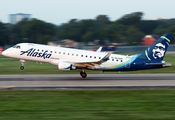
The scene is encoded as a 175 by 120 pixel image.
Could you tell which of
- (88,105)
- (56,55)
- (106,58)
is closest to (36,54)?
(56,55)

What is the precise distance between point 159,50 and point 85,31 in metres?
136

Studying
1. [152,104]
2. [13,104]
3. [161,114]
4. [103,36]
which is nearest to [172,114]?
[161,114]

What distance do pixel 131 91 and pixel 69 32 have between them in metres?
144

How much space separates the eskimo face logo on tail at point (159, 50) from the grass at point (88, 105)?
863cm

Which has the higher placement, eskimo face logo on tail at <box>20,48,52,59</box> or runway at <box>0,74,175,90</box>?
eskimo face logo on tail at <box>20,48,52,59</box>

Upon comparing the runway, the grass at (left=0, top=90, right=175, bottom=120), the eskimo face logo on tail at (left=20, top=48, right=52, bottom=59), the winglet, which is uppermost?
the eskimo face logo on tail at (left=20, top=48, right=52, bottom=59)

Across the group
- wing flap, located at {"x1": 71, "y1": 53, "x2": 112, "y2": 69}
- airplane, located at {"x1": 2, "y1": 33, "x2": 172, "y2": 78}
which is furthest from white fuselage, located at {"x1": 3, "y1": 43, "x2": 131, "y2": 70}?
wing flap, located at {"x1": 71, "y1": 53, "x2": 112, "y2": 69}

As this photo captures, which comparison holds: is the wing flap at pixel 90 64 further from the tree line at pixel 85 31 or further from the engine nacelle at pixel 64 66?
the tree line at pixel 85 31

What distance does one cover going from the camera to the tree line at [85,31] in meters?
130

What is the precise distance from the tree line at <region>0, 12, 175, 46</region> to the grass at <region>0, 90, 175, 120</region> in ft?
338

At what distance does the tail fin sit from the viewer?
28.0 meters

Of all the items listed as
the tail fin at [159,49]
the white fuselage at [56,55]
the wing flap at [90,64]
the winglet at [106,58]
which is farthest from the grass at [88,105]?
the tail fin at [159,49]

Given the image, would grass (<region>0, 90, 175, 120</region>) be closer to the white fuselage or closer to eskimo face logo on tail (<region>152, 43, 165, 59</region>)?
the white fuselage

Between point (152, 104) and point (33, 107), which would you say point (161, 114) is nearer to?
point (152, 104)
